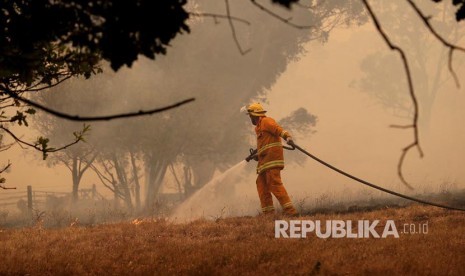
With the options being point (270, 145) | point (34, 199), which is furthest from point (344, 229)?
point (34, 199)

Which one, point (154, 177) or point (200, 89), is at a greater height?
point (200, 89)

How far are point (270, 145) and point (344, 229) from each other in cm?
254

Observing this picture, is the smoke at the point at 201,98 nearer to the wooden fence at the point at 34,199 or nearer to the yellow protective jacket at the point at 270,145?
the wooden fence at the point at 34,199

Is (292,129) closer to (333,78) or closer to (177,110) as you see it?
(177,110)

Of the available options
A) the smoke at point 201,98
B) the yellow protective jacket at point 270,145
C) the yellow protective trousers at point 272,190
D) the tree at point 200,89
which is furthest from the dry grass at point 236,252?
the tree at point 200,89

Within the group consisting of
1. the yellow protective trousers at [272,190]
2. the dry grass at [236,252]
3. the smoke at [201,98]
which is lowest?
the dry grass at [236,252]

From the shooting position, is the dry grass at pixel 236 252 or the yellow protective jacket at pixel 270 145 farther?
the yellow protective jacket at pixel 270 145

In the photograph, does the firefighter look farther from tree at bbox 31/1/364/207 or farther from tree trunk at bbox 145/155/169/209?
tree trunk at bbox 145/155/169/209

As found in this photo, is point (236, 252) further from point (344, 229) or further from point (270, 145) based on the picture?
point (270, 145)

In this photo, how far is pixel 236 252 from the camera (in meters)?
6.63

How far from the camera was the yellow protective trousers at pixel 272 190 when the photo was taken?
10.1m

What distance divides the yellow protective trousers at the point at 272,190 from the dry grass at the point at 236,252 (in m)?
0.95

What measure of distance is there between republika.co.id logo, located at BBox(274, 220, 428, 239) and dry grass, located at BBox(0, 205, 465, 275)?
23 centimetres

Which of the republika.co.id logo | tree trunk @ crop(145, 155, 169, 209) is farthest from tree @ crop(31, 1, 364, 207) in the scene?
the republika.co.id logo
